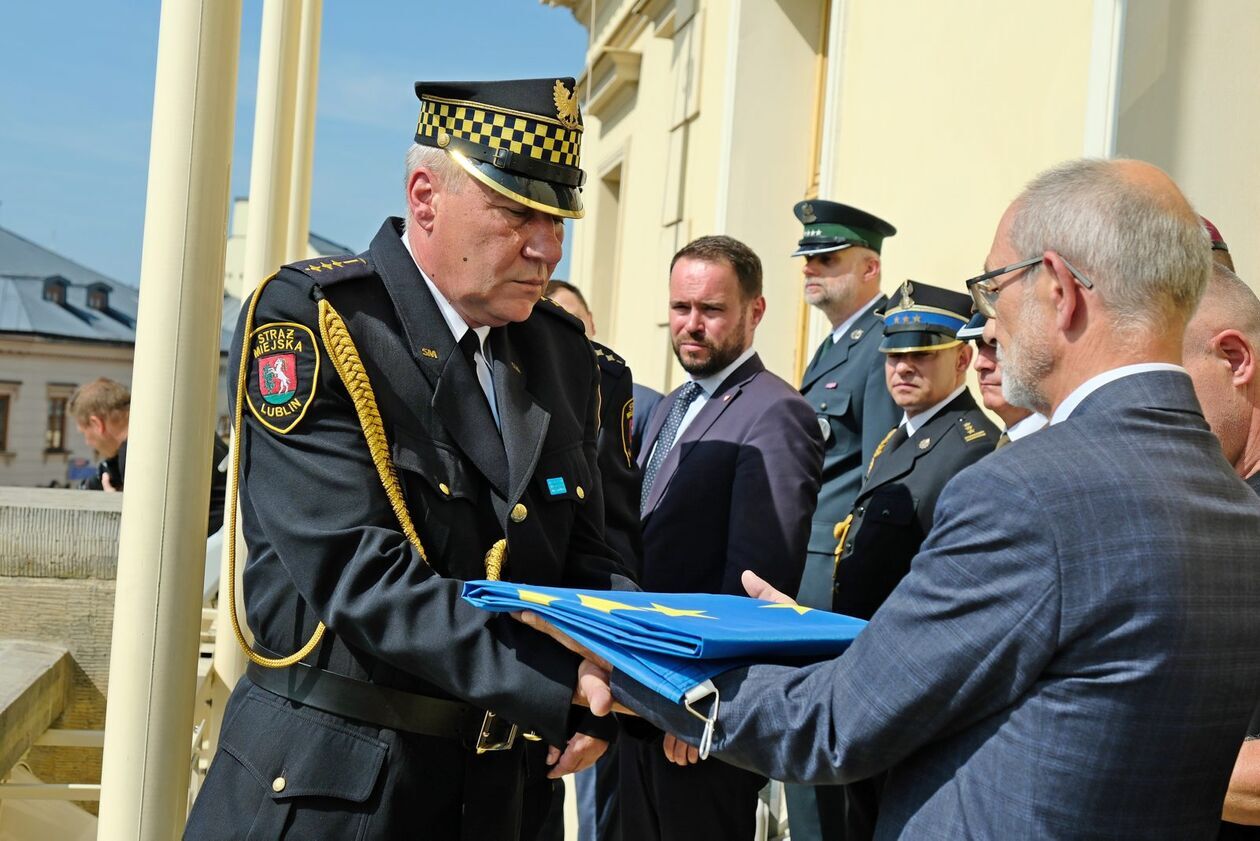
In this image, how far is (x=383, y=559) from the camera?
6.98 ft

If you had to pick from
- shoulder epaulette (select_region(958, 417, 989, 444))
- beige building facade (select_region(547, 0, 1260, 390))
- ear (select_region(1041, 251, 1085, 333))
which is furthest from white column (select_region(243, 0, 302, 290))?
ear (select_region(1041, 251, 1085, 333))

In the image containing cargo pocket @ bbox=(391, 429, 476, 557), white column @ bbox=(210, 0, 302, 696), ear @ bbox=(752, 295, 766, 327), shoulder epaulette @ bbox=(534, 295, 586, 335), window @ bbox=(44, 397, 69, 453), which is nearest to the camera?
cargo pocket @ bbox=(391, 429, 476, 557)

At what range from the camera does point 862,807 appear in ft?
13.4

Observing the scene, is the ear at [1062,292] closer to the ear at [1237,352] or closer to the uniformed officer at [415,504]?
the ear at [1237,352]

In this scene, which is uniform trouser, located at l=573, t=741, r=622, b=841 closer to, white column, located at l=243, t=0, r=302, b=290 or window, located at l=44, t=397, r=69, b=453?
white column, located at l=243, t=0, r=302, b=290

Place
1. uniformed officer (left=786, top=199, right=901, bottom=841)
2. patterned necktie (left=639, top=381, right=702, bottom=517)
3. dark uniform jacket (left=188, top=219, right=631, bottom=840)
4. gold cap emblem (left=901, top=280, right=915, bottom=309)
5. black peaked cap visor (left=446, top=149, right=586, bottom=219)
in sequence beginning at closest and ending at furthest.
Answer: dark uniform jacket (left=188, top=219, right=631, bottom=840)
black peaked cap visor (left=446, top=149, right=586, bottom=219)
patterned necktie (left=639, top=381, right=702, bottom=517)
gold cap emblem (left=901, top=280, right=915, bottom=309)
uniformed officer (left=786, top=199, right=901, bottom=841)

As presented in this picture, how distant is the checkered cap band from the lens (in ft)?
7.88

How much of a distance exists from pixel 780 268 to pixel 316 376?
6.30 meters

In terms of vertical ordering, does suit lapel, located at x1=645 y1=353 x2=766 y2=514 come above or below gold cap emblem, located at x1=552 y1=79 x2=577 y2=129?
below

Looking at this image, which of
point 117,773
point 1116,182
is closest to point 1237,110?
point 1116,182

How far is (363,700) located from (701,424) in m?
2.09

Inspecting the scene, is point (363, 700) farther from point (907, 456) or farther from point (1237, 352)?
point (907, 456)

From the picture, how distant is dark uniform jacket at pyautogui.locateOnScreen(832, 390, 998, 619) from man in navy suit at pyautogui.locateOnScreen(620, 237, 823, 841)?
15.3 inches

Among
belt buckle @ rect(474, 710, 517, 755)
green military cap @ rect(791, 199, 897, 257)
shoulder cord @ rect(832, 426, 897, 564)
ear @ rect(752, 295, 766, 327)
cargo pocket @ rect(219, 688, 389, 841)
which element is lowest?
cargo pocket @ rect(219, 688, 389, 841)
